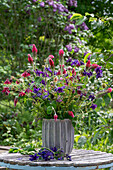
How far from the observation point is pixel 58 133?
220cm

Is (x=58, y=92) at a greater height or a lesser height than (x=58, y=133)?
greater

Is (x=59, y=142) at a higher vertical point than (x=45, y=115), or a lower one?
lower

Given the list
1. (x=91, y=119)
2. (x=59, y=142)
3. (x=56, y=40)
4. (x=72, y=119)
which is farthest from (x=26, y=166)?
(x=56, y=40)

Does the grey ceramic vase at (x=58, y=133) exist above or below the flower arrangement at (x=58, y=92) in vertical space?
below

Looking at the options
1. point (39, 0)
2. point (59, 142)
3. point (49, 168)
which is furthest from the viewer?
point (39, 0)

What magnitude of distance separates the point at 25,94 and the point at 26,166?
590mm

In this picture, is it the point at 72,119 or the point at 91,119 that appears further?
the point at 91,119

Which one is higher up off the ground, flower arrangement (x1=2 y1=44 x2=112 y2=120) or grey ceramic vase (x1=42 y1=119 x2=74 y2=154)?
flower arrangement (x1=2 y1=44 x2=112 y2=120)

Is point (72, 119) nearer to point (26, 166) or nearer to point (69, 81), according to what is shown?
point (69, 81)

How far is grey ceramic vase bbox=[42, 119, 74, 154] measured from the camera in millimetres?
2207

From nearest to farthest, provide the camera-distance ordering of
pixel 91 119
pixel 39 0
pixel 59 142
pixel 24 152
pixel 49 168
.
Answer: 1. pixel 49 168
2. pixel 59 142
3. pixel 24 152
4. pixel 91 119
5. pixel 39 0

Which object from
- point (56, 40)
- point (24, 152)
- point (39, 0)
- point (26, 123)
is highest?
point (39, 0)

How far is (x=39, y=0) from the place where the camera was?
5227 millimetres

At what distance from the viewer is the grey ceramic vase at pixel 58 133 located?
221 cm
